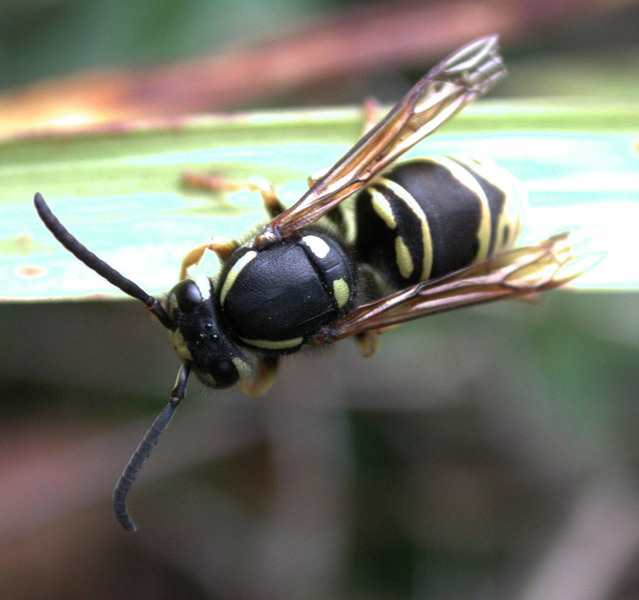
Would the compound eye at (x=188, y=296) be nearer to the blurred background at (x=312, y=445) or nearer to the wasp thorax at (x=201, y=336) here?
the wasp thorax at (x=201, y=336)

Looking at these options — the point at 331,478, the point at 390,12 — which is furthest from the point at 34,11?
the point at 331,478

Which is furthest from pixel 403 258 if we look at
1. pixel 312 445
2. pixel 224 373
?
pixel 312 445

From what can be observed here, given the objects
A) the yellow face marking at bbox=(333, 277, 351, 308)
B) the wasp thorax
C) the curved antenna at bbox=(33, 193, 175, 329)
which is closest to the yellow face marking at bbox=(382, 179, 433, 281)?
the yellow face marking at bbox=(333, 277, 351, 308)

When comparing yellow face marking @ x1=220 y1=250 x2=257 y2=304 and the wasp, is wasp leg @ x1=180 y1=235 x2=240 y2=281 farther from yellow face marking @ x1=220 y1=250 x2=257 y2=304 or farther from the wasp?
yellow face marking @ x1=220 y1=250 x2=257 y2=304

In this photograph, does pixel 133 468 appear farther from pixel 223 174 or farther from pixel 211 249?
pixel 223 174

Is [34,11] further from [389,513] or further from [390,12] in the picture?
[389,513]
